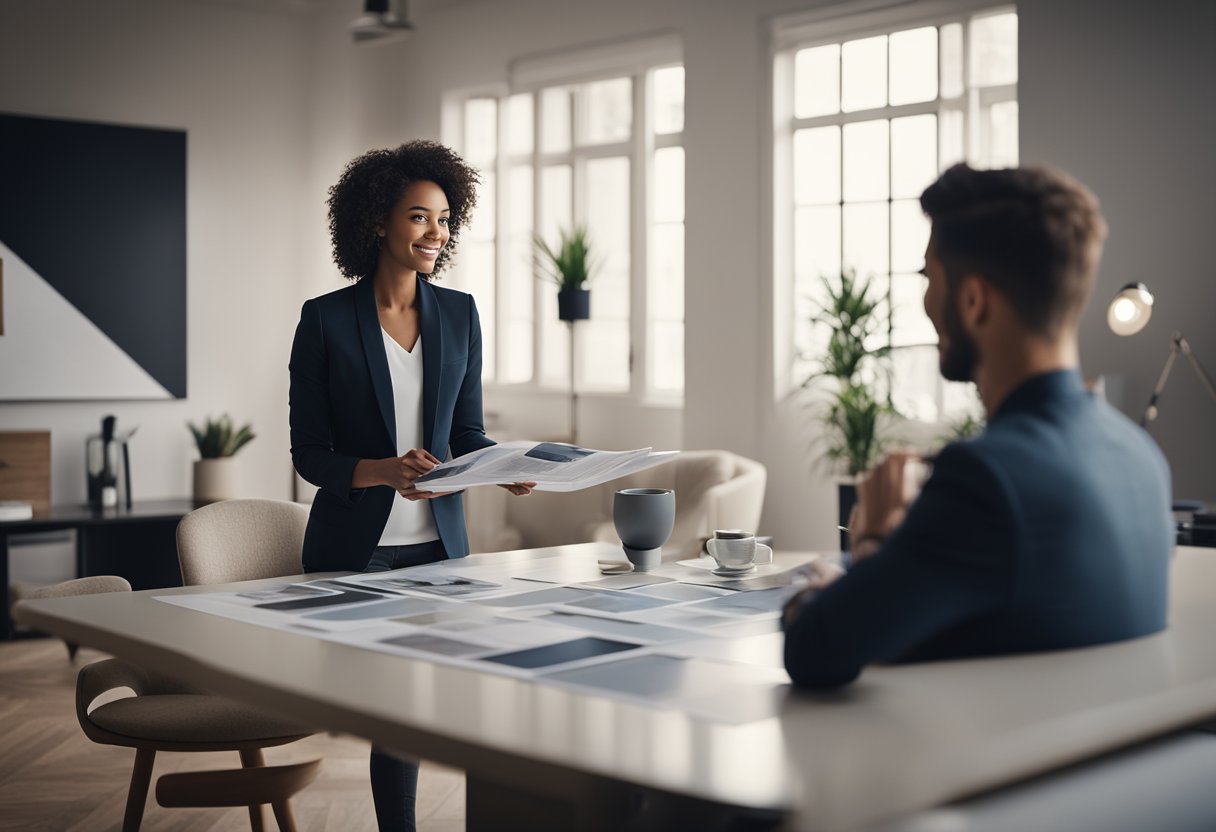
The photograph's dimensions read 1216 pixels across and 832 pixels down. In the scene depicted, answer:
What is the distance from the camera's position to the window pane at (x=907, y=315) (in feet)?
19.1

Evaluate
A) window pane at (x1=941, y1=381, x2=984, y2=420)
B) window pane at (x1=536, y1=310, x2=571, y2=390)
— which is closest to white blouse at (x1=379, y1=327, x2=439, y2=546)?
window pane at (x1=941, y1=381, x2=984, y2=420)

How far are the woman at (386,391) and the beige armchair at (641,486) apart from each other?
1.90 meters

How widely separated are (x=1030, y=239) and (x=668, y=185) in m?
5.54

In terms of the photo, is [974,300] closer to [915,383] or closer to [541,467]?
[541,467]

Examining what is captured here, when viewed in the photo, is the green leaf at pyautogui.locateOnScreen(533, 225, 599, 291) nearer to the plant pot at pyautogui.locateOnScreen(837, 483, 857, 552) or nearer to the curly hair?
the plant pot at pyautogui.locateOnScreen(837, 483, 857, 552)

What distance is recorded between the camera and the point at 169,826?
3549mm

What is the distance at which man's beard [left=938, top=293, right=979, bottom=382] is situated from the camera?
4.58 feet

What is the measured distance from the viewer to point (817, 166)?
20.1ft

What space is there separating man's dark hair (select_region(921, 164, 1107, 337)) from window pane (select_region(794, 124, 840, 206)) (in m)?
4.83

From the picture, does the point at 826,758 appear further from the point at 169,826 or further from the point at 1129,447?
the point at 169,826

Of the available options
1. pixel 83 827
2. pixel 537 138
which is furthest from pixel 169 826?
pixel 537 138

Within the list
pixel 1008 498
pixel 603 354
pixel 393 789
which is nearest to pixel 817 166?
pixel 603 354

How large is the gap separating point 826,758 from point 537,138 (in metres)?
6.57

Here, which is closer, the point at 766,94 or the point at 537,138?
the point at 766,94
